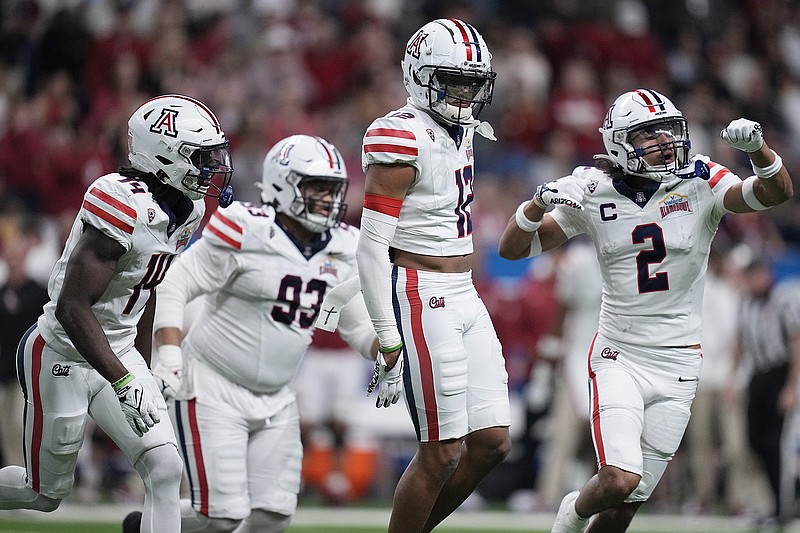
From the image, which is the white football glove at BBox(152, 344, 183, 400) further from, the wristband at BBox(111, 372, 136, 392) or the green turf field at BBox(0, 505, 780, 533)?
the green turf field at BBox(0, 505, 780, 533)

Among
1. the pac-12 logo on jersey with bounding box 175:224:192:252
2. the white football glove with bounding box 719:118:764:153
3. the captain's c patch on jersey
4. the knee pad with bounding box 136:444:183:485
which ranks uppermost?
the white football glove with bounding box 719:118:764:153

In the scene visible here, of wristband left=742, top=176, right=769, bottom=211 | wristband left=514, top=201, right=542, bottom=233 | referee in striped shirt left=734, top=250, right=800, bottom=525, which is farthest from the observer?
referee in striped shirt left=734, top=250, right=800, bottom=525

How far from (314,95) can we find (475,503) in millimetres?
4769

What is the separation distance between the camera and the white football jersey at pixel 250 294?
5.77 metres

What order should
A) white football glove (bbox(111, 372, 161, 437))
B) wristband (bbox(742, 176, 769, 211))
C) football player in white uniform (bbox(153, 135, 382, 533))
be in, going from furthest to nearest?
football player in white uniform (bbox(153, 135, 382, 533)) → wristband (bbox(742, 176, 769, 211)) → white football glove (bbox(111, 372, 161, 437))

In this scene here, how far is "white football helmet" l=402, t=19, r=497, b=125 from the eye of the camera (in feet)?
16.9

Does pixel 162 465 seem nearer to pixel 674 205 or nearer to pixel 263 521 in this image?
pixel 263 521

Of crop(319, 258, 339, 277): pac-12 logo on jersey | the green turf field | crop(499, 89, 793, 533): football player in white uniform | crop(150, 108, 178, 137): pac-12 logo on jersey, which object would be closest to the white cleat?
crop(499, 89, 793, 533): football player in white uniform

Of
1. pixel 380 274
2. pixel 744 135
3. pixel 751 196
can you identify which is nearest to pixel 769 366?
pixel 751 196

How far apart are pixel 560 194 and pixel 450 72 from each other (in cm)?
72

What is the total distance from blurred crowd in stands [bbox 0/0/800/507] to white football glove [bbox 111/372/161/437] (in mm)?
5066

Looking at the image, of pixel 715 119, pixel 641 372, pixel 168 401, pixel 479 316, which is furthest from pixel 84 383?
pixel 715 119

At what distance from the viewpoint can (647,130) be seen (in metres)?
5.35

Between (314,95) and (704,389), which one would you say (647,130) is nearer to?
(704,389)
